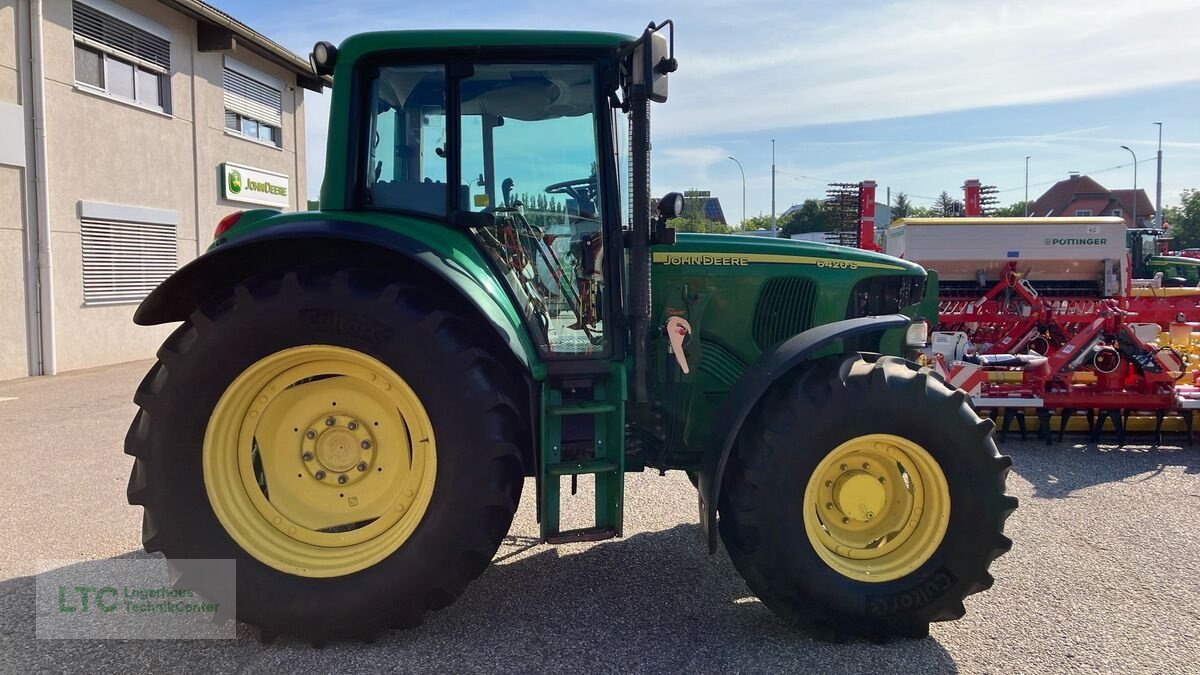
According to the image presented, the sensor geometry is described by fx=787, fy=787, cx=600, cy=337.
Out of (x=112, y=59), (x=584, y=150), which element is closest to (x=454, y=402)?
(x=584, y=150)

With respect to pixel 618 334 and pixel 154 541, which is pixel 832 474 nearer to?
pixel 618 334

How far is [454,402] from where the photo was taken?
288 centimetres

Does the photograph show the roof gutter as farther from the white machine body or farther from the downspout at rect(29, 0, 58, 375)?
the white machine body

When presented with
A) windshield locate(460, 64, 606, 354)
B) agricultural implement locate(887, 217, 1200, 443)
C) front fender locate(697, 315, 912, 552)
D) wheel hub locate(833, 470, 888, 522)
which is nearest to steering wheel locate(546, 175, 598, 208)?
windshield locate(460, 64, 606, 354)

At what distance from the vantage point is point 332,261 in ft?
9.99

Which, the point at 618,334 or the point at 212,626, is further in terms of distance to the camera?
the point at 618,334

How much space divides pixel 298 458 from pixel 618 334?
54.0 inches

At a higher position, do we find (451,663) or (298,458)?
(298,458)

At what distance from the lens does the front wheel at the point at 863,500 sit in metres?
2.95

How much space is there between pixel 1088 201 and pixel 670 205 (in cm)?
5914

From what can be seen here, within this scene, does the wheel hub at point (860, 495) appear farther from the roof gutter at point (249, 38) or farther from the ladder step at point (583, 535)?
the roof gutter at point (249, 38)

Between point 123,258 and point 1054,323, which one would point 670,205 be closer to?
point 1054,323

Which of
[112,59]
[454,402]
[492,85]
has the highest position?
[112,59]

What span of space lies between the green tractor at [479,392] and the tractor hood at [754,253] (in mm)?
248
